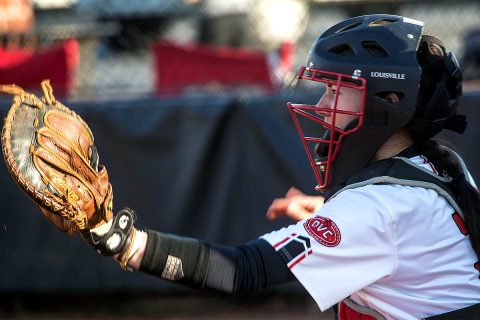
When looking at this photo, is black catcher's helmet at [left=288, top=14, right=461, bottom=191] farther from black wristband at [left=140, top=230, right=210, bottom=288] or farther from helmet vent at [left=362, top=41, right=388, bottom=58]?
black wristband at [left=140, top=230, right=210, bottom=288]

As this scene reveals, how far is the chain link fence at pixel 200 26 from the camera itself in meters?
7.89

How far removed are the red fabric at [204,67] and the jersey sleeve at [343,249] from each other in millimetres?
4520

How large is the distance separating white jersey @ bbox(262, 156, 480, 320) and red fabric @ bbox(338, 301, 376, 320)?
0.05 metres

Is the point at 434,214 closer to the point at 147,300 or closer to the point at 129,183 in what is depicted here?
the point at 129,183

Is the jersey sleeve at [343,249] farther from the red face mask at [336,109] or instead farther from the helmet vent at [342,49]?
the helmet vent at [342,49]

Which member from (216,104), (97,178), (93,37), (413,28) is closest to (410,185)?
(413,28)

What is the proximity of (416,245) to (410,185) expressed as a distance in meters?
0.17

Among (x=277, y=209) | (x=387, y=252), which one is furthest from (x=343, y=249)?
(x=277, y=209)

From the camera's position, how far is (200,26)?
27.1ft

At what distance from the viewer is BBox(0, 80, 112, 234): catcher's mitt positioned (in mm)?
2316

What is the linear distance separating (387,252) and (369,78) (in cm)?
53

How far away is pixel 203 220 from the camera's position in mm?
5664

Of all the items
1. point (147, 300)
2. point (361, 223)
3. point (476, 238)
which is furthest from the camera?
point (147, 300)

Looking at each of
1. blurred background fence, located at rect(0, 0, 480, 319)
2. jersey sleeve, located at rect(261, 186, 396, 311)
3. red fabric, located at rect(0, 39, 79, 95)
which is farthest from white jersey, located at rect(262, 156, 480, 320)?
red fabric, located at rect(0, 39, 79, 95)
